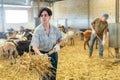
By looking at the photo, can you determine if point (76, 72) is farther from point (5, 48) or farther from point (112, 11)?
point (112, 11)

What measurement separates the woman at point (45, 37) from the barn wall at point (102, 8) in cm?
1008

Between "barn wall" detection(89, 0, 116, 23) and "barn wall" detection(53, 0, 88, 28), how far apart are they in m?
0.69

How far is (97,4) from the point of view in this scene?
46.4 feet

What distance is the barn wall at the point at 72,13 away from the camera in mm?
15523

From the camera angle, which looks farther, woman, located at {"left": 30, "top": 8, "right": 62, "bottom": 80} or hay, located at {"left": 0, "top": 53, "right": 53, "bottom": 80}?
woman, located at {"left": 30, "top": 8, "right": 62, "bottom": 80}

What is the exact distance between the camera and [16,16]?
60.1 ft

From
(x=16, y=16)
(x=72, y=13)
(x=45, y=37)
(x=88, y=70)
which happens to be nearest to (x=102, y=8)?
(x=72, y=13)

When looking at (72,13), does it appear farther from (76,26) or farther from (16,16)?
(16,16)

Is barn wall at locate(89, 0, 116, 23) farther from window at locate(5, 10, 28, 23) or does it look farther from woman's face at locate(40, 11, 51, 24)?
woman's face at locate(40, 11, 51, 24)

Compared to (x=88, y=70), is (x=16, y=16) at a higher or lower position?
higher

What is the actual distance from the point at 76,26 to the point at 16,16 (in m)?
5.50

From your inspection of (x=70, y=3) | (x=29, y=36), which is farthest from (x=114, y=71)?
(x=70, y=3)

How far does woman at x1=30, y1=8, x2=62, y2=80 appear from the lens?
288 centimetres

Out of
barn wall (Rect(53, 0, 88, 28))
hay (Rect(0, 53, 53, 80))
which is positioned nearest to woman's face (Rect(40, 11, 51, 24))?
hay (Rect(0, 53, 53, 80))
